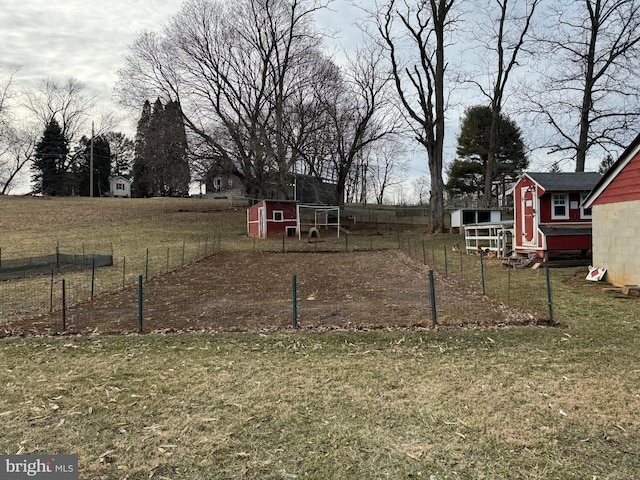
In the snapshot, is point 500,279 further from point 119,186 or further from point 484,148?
point 119,186

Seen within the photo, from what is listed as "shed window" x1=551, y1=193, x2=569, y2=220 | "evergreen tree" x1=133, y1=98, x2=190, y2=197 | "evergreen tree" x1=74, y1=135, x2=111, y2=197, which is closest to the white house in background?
"evergreen tree" x1=74, y1=135, x2=111, y2=197

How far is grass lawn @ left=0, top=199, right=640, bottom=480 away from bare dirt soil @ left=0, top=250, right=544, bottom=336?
769mm

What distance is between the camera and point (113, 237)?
28.8 metres

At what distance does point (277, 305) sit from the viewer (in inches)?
390

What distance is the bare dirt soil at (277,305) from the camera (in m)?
7.99

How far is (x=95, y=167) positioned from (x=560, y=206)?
68738 mm

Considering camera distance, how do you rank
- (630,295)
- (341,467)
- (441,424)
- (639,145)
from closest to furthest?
(341,467), (441,424), (630,295), (639,145)

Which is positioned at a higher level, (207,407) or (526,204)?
(526,204)

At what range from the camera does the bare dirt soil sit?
799cm

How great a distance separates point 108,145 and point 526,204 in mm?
70054

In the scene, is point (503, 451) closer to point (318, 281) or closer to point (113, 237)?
point (318, 281)

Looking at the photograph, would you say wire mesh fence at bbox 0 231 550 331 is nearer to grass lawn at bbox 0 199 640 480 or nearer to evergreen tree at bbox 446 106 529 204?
grass lawn at bbox 0 199 640 480

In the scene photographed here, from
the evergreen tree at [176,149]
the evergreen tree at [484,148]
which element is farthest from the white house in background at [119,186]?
the evergreen tree at [484,148]

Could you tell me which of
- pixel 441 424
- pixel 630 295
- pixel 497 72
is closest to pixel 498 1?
pixel 497 72
